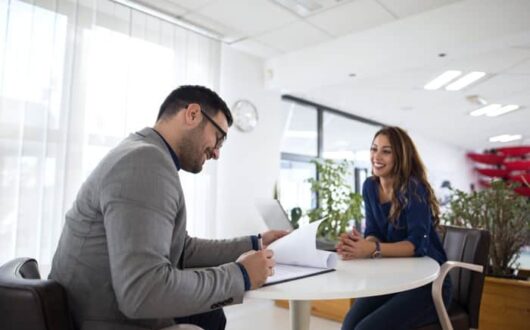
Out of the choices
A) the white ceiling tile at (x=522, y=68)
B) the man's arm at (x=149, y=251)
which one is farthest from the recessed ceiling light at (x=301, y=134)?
the man's arm at (x=149, y=251)

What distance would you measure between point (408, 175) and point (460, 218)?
1.54m

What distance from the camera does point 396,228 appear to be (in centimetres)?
175

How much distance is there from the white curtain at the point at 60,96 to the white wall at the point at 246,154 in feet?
3.09

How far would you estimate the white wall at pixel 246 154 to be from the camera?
3.91 metres

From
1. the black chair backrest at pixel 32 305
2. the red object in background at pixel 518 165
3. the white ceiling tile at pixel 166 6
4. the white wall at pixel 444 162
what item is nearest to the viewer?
the black chair backrest at pixel 32 305

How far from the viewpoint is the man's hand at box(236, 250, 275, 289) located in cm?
99

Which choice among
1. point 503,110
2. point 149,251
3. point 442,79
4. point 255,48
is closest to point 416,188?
point 149,251

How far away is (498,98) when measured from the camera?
5695mm

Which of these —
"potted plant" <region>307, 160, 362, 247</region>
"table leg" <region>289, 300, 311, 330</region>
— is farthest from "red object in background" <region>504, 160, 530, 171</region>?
"table leg" <region>289, 300, 311, 330</region>

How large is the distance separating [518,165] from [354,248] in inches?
493

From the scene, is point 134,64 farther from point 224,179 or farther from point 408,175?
point 408,175

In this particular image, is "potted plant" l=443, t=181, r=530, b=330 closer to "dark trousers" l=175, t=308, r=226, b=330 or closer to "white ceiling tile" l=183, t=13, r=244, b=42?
"dark trousers" l=175, t=308, r=226, b=330

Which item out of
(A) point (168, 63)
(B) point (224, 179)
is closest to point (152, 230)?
(A) point (168, 63)

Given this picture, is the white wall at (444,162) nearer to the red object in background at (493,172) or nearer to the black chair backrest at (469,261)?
the red object in background at (493,172)
